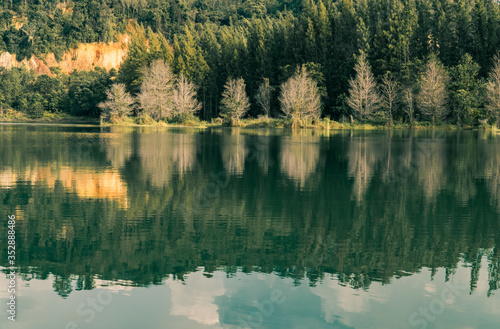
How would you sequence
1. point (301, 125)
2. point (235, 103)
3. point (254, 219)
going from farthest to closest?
point (235, 103) → point (301, 125) → point (254, 219)

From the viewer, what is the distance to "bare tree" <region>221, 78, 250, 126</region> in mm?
84562

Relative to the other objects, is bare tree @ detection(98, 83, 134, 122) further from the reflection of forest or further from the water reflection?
the reflection of forest

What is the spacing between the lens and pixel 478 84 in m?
70.9

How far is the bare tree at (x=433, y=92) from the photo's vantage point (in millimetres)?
72000

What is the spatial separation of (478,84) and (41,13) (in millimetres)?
132503

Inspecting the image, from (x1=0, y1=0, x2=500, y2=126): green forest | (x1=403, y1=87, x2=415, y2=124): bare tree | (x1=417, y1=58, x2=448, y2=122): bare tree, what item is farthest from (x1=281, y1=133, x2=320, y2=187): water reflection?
(x1=403, y1=87, x2=415, y2=124): bare tree

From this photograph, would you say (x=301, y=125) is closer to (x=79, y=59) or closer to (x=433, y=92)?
(x=433, y=92)

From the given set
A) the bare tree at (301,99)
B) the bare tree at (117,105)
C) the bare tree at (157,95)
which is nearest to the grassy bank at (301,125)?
the bare tree at (117,105)

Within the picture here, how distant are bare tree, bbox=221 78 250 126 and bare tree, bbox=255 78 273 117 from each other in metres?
2.08

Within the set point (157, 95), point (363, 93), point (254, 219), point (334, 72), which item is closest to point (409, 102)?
point (363, 93)

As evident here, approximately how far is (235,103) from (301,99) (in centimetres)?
1375

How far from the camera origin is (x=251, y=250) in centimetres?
1197

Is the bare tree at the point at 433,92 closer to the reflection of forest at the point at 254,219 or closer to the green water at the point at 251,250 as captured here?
the reflection of forest at the point at 254,219

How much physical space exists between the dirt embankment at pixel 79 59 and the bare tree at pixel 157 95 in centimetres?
7377
